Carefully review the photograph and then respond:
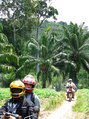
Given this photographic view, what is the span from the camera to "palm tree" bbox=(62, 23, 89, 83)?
24.3 m

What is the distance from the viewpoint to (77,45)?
24.1 metres

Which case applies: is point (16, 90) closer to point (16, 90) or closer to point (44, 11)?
point (16, 90)

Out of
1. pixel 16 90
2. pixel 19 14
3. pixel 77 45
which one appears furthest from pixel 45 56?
pixel 16 90

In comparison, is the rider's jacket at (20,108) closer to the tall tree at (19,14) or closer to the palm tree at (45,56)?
the palm tree at (45,56)

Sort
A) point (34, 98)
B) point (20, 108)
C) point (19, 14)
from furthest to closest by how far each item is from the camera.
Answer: point (19, 14), point (34, 98), point (20, 108)

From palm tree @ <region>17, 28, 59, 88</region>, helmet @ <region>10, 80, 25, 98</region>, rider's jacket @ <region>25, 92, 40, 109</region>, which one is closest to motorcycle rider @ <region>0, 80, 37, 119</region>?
helmet @ <region>10, 80, 25, 98</region>

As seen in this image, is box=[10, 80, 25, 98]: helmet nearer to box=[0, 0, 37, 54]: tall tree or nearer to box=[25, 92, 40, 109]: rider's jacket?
box=[25, 92, 40, 109]: rider's jacket

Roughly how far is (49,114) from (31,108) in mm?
5015

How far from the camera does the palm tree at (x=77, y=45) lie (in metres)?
24.3

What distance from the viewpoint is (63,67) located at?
83.8 feet

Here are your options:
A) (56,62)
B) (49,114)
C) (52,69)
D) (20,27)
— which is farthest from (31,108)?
(20,27)

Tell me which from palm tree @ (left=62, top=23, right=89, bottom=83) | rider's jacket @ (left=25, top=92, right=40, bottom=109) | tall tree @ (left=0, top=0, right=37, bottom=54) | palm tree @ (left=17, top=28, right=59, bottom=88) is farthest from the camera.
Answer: tall tree @ (left=0, top=0, right=37, bottom=54)

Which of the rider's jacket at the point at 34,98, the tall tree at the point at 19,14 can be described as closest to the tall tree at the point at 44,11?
the tall tree at the point at 19,14

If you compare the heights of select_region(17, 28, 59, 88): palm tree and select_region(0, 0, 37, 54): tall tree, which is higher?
select_region(0, 0, 37, 54): tall tree
